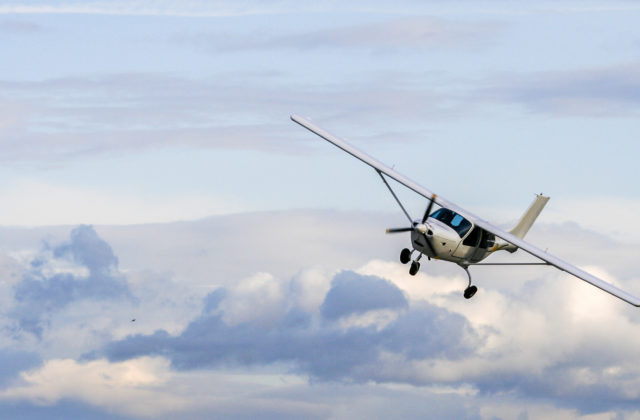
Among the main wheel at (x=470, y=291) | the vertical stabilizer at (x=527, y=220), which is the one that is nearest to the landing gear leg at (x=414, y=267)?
the main wheel at (x=470, y=291)

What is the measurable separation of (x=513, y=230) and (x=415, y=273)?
35.2ft

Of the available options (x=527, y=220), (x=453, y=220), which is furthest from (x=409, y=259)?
(x=527, y=220)

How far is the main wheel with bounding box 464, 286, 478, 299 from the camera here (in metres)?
67.2

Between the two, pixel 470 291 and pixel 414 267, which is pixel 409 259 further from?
pixel 470 291

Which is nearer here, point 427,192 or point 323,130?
point 427,192

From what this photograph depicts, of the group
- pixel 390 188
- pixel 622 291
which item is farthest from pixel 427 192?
pixel 622 291

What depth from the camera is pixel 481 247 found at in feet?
218

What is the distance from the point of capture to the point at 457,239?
210 feet

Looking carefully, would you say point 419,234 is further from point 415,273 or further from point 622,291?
point 622,291

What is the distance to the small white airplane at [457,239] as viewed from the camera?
62531 mm

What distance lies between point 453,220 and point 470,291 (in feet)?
17.8

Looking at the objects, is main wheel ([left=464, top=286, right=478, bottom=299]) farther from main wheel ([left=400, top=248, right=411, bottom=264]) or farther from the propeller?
main wheel ([left=400, top=248, right=411, bottom=264])

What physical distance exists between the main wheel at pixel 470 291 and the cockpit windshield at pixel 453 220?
4471 mm

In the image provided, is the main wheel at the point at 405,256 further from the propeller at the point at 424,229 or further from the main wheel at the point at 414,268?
the propeller at the point at 424,229
